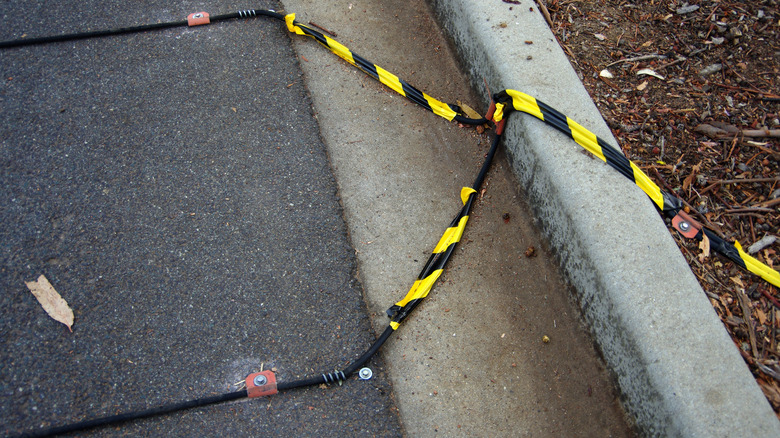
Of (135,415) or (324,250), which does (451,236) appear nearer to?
(324,250)

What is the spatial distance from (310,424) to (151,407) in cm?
74

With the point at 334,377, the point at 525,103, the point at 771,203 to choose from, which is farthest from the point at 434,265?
the point at 771,203

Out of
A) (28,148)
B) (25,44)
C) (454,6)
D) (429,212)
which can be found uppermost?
(454,6)

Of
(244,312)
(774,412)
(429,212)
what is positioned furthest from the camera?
(429,212)

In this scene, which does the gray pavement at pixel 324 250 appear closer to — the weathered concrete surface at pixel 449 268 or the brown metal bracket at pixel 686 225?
the weathered concrete surface at pixel 449 268

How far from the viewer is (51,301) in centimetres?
264

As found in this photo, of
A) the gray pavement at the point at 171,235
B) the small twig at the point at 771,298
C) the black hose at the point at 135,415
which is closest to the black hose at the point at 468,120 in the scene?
the gray pavement at the point at 171,235

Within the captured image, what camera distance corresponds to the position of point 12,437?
88.5 inches

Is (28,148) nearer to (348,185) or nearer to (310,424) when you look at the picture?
(348,185)

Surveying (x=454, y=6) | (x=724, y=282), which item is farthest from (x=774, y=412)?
(x=454, y=6)

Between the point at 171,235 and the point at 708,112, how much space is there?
3.18 m

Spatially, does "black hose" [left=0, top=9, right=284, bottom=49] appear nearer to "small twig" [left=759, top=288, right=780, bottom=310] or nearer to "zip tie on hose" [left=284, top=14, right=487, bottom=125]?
"zip tie on hose" [left=284, top=14, right=487, bottom=125]

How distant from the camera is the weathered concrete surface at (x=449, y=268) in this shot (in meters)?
2.45

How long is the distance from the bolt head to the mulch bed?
213 cm
